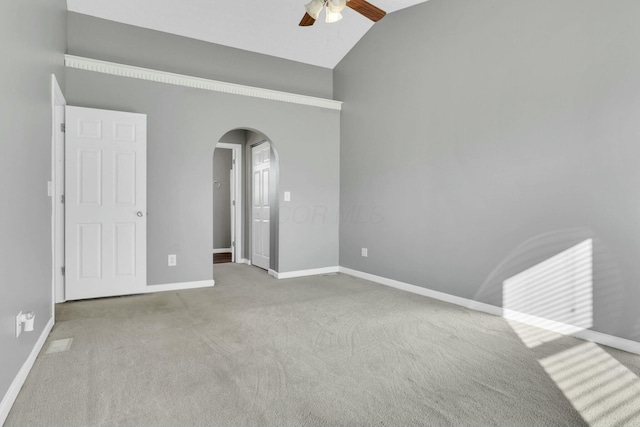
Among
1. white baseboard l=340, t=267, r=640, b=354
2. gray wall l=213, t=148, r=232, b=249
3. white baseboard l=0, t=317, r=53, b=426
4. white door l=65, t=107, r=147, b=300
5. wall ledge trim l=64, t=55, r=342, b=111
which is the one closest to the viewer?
white baseboard l=0, t=317, r=53, b=426

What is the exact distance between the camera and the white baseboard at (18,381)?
5.16ft

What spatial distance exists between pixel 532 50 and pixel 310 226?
3171 mm

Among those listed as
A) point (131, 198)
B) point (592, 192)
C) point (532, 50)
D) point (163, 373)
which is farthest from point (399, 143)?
point (163, 373)

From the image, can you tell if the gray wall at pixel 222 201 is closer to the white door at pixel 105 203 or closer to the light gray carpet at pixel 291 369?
the white door at pixel 105 203

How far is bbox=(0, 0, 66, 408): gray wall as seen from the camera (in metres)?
1.63

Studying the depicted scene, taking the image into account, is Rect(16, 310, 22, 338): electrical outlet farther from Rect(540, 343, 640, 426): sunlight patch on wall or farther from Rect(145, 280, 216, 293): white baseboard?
Rect(540, 343, 640, 426): sunlight patch on wall

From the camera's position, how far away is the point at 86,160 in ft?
11.6

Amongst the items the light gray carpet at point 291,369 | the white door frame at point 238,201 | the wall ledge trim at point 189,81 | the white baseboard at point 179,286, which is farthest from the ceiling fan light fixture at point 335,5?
the white door frame at point 238,201

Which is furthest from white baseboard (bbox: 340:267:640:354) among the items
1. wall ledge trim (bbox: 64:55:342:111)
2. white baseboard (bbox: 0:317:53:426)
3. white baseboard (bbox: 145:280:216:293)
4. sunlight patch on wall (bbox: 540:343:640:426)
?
white baseboard (bbox: 0:317:53:426)

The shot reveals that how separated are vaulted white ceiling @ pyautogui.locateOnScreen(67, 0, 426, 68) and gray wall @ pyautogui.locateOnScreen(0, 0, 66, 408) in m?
1.15

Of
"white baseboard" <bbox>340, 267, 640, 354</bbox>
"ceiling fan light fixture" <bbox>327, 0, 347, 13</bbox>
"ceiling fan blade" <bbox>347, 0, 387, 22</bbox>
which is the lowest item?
"white baseboard" <bbox>340, 267, 640, 354</bbox>

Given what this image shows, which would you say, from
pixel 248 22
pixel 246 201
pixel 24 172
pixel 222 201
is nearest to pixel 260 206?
pixel 246 201

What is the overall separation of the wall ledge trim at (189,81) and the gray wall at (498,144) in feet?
2.08

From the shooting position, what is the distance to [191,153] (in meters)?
4.16
